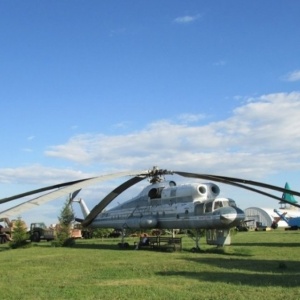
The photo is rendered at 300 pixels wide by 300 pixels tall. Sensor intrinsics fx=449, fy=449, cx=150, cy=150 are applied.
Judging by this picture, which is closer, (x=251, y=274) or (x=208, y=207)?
(x=251, y=274)

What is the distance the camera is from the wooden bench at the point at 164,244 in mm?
25906

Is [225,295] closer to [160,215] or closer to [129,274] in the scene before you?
[129,274]

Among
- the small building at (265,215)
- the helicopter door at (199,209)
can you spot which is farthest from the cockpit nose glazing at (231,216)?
the small building at (265,215)

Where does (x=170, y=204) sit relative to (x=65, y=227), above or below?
above

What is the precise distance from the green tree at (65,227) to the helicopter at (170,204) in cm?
290

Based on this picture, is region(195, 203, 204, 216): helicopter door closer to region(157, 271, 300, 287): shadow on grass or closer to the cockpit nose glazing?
the cockpit nose glazing

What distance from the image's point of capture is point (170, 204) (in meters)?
28.1

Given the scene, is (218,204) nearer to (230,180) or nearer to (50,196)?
(230,180)

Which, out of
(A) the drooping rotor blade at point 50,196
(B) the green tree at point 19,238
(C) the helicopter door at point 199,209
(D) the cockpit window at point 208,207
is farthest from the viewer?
(B) the green tree at point 19,238

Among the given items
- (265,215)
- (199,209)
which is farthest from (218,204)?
(265,215)

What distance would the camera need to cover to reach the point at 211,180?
25922 mm

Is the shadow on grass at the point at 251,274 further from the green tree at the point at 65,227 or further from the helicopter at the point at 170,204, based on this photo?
the green tree at the point at 65,227

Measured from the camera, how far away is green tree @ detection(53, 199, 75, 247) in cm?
3362

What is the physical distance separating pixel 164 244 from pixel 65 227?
10216 mm
